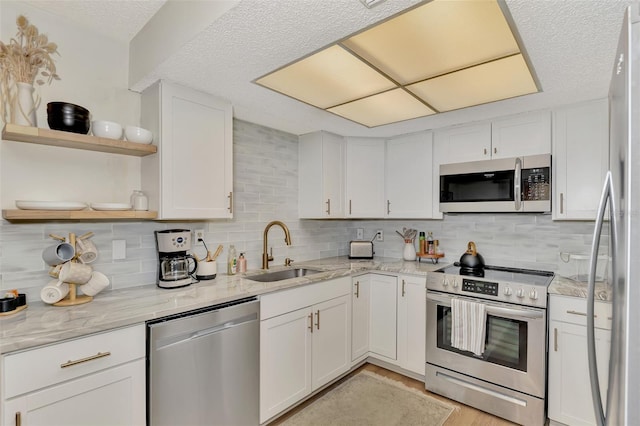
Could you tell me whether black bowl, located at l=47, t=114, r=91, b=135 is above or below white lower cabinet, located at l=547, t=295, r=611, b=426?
above

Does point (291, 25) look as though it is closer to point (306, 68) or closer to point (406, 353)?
point (306, 68)

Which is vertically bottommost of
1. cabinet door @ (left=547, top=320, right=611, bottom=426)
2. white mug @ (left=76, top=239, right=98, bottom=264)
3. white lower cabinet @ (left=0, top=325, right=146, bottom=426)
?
cabinet door @ (left=547, top=320, right=611, bottom=426)

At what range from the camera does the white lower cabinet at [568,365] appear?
78.5 inches

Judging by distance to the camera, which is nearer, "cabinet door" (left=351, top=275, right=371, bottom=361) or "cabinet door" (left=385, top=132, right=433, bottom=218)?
"cabinet door" (left=351, top=275, right=371, bottom=361)

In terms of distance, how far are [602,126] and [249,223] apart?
8.91 feet

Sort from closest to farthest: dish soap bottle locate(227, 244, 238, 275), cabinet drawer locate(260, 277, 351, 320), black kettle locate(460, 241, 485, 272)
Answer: cabinet drawer locate(260, 277, 351, 320) → dish soap bottle locate(227, 244, 238, 275) → black kettle locate(460, 241, 485, 272)

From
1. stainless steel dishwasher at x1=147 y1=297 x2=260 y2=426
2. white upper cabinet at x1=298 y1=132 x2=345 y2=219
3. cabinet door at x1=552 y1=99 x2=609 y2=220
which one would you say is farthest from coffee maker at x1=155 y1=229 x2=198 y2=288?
cabinet door at x1=552 y1=99 x2=609 y2=220

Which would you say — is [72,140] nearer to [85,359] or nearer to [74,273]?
[74,273]

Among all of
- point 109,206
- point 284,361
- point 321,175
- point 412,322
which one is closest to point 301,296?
point 284,361

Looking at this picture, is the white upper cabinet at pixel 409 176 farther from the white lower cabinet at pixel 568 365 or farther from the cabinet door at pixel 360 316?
the white lower cabinet at pixel 568 365

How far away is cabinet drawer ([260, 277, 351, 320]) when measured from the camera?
6.87 feet

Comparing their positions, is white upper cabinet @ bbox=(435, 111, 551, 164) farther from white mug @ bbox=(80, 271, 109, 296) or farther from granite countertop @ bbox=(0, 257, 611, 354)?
white mug @ bbox=(80, 271, 109, 296)

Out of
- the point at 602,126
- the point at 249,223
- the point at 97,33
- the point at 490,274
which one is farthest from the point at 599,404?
the point at 97,33

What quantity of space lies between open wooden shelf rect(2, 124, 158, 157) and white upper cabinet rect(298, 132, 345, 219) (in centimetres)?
153
